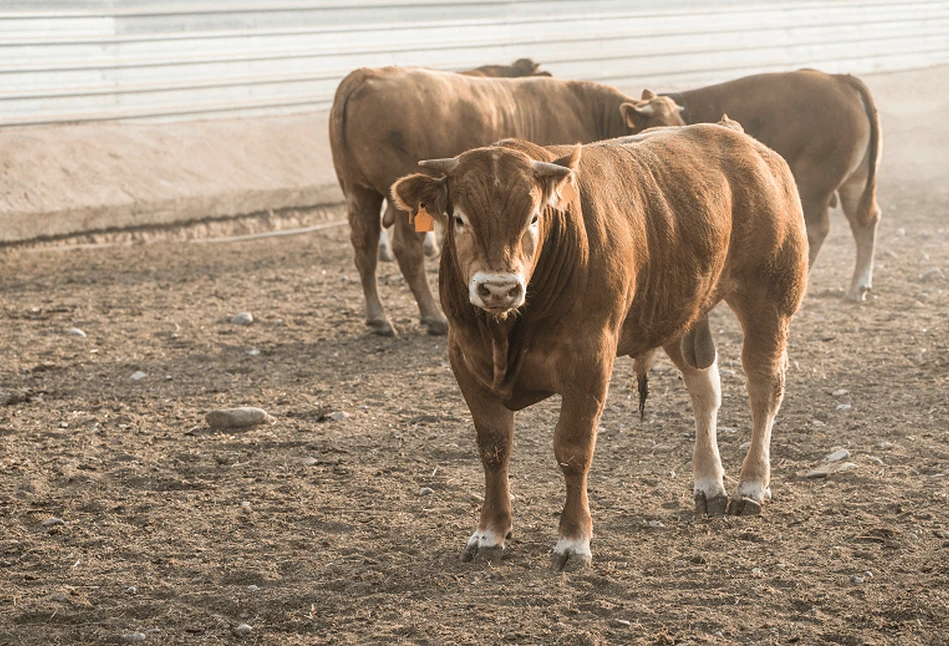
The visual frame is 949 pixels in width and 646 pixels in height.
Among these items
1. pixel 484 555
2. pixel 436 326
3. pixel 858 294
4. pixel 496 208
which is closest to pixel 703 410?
pixel 484 555

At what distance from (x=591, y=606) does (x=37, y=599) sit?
216cm

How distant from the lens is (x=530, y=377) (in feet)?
15.7

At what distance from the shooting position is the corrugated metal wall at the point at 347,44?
12.2 meters

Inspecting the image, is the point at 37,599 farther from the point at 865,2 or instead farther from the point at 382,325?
the point at 865,2

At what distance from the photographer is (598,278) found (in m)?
4.70

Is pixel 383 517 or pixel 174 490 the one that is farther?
pixel 174 490

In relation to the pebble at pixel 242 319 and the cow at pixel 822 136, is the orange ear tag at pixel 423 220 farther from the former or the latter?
the cow at pixel 822 136

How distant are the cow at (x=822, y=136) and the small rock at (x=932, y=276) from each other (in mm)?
608

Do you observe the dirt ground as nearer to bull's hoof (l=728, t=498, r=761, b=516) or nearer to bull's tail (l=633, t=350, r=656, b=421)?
bull's hoof (l=728, t=498, r=761, b=516)

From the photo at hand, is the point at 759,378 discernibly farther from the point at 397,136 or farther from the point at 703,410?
the point at 397,136

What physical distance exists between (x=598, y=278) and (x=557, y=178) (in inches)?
18.0

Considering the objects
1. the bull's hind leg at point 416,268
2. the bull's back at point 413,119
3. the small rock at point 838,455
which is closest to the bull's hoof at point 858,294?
the bull's back at point 413,119

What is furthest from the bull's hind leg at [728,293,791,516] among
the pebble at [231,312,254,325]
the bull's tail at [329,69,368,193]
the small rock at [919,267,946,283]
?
the small rock at [919,267,946,283]

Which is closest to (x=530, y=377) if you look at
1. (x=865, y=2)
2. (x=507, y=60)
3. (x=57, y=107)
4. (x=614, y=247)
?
(x=614, y=247)
